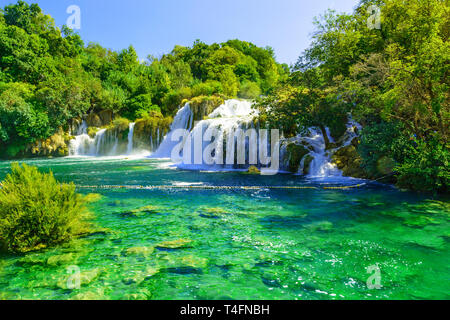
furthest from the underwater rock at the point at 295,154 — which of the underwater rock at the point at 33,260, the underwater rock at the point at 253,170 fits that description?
the underwater rock at the point at 33,260

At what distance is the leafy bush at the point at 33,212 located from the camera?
4.85m

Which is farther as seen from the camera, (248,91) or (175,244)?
(248,91)

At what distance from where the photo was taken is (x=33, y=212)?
16.1 feet

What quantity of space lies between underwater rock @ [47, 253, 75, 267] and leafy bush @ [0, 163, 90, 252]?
663mm

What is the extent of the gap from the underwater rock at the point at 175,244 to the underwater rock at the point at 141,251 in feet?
0.72

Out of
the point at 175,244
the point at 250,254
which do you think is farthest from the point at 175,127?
the point at 250,254

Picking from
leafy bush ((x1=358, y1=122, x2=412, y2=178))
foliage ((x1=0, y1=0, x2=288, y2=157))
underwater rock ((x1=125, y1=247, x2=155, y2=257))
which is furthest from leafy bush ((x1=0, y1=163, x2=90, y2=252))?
foliage ((x1=0, y1=0, x2=288, y2=157))

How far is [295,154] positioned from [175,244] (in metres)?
12.7

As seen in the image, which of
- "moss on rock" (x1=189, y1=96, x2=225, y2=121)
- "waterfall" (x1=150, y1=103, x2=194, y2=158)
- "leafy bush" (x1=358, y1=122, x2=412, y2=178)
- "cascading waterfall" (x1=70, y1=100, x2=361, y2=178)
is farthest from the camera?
"waterfall" (x1=150, y1=103, x2=194, y2=158)

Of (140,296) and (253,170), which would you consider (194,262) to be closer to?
(140,296)

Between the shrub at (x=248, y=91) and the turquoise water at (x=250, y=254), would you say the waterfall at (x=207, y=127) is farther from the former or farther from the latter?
the shrub at (x=248, y=91)

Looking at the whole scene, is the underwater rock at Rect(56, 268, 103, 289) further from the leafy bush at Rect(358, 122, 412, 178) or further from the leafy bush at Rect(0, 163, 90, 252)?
the leafy bush at Rect(358, 122, 412, 178)

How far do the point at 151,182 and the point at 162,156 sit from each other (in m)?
15.8

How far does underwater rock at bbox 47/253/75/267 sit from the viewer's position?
4480 mm
